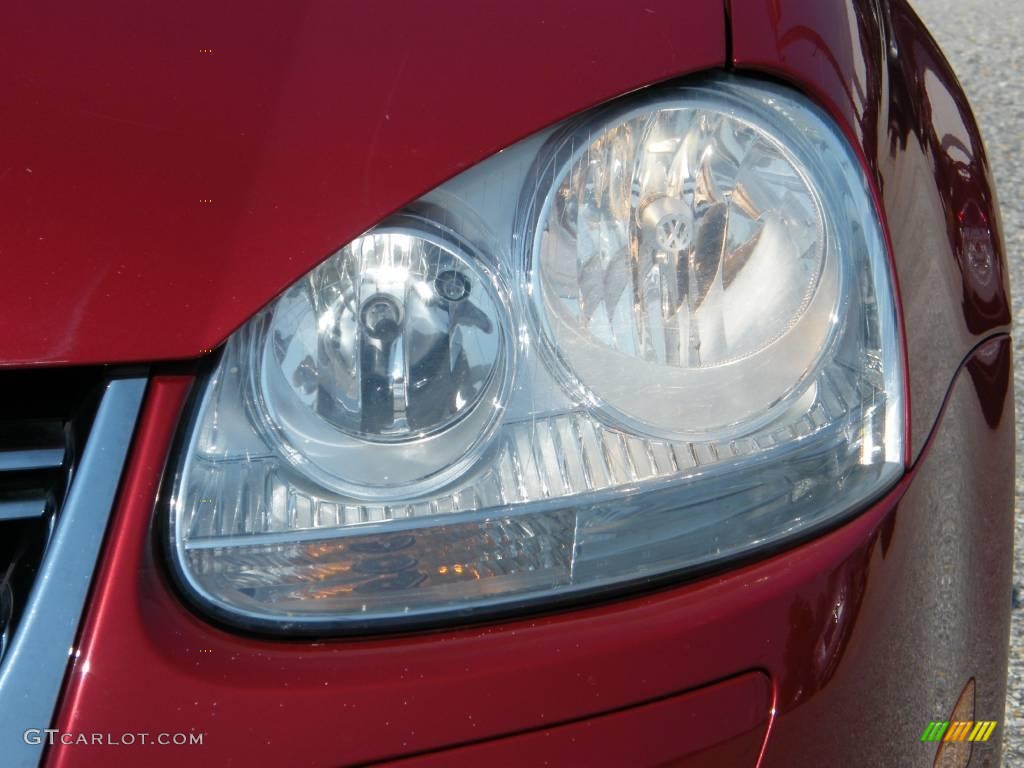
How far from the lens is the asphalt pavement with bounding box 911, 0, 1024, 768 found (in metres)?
2.37

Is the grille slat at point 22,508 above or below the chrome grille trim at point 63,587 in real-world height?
above

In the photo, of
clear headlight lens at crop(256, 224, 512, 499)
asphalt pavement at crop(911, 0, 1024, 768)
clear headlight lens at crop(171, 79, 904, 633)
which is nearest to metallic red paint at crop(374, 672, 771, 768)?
clear headlight lens at crop(171, 79, 904, 633)

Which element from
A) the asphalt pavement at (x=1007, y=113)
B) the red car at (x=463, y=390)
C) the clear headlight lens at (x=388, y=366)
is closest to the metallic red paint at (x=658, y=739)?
the red car at (x=463, y=390)

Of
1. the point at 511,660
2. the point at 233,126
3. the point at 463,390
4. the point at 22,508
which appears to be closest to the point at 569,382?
the point at 463,390

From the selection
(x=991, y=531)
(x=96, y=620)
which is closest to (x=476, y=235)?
(x=96, y=620)

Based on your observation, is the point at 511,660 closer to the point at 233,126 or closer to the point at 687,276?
the point at 687,276

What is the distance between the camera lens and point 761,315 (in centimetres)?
112

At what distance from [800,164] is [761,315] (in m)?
0.14

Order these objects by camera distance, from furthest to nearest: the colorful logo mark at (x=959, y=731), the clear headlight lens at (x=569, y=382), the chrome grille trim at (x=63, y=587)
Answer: the colorful logo mark at (x=959, y=731) < the clear headlight lens at (x=569, y=382) < the chrome grille trim at (x=63, y=587)

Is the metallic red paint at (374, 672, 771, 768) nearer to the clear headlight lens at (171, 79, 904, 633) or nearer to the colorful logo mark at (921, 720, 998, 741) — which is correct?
the clear headlight lens at (171, 79, 904, 633)

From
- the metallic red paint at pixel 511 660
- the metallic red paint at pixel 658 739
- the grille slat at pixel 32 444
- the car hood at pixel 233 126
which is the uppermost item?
the car hood at pixel 233 126

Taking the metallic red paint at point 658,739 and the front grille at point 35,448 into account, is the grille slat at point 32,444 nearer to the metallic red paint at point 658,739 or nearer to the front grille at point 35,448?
the front grille at point 35,448

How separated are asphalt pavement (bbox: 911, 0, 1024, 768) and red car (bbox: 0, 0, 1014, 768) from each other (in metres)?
1.31

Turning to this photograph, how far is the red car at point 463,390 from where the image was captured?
0.94m
